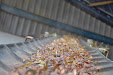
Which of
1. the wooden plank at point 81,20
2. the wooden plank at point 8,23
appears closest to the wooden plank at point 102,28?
the wooden plank at point 81,20

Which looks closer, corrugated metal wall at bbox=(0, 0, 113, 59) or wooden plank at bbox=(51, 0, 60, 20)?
corrugated metal wall at bbox=(0, 0, 113, 59)

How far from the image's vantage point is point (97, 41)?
590 cm

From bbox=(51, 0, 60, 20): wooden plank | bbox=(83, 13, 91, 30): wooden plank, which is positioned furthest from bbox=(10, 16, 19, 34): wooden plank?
bbox=(83, 13, 91, 30): wooden plank

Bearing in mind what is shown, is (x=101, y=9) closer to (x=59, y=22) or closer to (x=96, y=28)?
(x=96, y=28)

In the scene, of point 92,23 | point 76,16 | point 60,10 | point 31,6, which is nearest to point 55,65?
point 31,6

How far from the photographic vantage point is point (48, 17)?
5570 mm

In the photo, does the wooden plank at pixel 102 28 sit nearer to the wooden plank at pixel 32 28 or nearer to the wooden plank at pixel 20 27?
the wooden plank at pixel 32 28

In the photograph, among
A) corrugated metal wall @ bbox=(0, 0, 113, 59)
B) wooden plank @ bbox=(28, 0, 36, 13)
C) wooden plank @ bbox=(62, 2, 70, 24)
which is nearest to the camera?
corrugated metal wall @ bbox=(0, 0, 113, 59)

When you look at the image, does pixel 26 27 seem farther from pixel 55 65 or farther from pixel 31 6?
pixel 55 65

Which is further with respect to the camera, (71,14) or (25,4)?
(71,14)

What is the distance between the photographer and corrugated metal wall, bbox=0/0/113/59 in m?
5.24

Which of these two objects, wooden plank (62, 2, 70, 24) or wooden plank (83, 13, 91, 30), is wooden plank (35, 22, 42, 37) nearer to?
wooden plank (62, 2, 70, 24)

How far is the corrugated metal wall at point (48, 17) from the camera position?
524 cm

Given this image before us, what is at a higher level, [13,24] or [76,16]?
[76,16]
